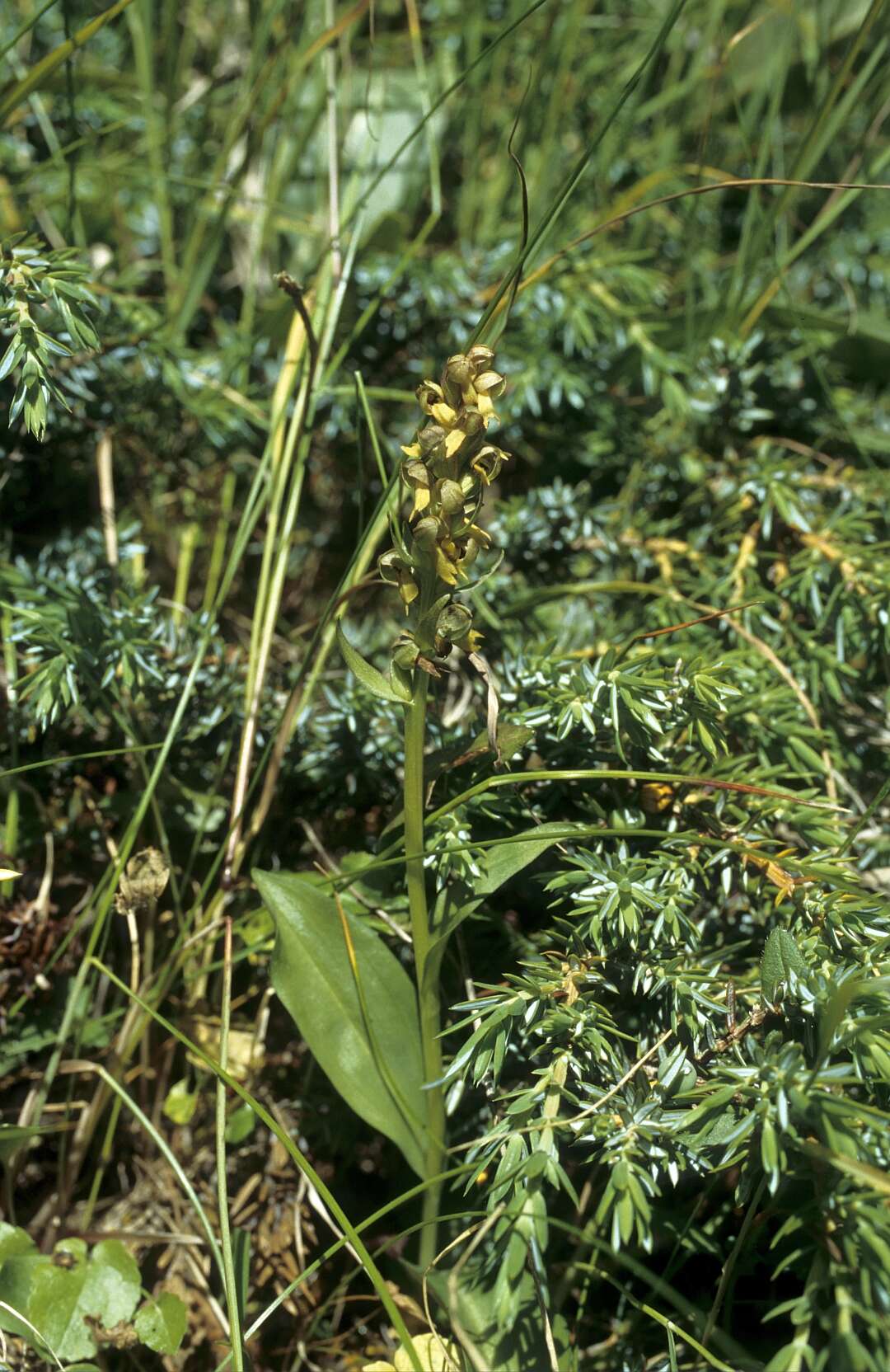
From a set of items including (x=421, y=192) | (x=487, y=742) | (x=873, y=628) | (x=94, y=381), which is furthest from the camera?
(x=421, y=192)

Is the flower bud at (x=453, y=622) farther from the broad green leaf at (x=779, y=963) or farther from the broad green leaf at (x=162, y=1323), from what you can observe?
the broad green leaf at (x=162, y=1323)

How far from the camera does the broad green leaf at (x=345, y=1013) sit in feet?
2.95

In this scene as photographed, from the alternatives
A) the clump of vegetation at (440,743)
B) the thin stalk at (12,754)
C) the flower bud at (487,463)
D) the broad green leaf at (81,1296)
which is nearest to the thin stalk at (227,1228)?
the clump of vegetation at (440,743)

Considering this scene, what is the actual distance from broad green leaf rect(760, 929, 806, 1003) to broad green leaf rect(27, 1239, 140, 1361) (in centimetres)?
61

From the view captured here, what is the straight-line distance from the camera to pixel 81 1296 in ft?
3.00

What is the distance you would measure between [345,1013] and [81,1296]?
13.0 inches

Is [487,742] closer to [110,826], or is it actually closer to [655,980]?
[655,980]

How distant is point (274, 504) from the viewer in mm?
1143

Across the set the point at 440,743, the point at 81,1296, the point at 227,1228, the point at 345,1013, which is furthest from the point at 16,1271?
the point at 440,743

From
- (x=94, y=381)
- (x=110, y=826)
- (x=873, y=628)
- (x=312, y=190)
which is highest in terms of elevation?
(x=312, y=190)

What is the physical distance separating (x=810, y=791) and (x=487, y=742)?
28cm

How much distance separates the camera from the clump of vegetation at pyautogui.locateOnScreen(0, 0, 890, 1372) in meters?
0.78

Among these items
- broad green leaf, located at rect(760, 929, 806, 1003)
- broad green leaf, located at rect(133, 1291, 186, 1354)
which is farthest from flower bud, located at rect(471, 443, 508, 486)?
broad green leaf, located at rect(133, 1291, 186, 1354)

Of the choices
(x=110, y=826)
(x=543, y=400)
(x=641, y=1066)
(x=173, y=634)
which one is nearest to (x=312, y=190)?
(x=543, y=400)
